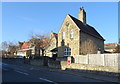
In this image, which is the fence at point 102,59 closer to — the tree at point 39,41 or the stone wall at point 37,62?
the stone wall at point 37,62

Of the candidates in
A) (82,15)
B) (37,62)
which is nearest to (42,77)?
(37,62)

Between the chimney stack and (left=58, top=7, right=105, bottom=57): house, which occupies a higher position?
the chimney stack

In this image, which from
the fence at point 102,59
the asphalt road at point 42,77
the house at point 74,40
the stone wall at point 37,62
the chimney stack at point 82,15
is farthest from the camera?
the chimney stack at point 82,15

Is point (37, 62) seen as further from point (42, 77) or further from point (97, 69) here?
point (42, 77)

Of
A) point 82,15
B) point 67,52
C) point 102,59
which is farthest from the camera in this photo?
point 82,15

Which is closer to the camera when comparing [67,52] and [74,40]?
[74,40]

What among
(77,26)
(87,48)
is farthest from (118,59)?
(77,26)

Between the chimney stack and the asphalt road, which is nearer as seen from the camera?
the asphalt road

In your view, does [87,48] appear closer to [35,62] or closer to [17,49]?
[35,62]

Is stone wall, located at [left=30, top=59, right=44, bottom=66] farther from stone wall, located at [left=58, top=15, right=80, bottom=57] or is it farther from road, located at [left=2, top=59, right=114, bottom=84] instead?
road, located at [left=2, top=59, right=114, bottom=84]

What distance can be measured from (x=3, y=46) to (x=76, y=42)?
6402cm

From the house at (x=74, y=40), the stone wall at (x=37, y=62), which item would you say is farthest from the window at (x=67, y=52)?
the stone wall at (x=37, y=62)

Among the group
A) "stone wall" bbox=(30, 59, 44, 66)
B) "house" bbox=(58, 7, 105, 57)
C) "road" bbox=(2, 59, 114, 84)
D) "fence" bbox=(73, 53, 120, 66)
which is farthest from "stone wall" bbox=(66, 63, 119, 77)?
"house" bbox=(58, 7, 105, 57)

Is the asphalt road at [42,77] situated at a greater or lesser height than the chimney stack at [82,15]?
lesser
